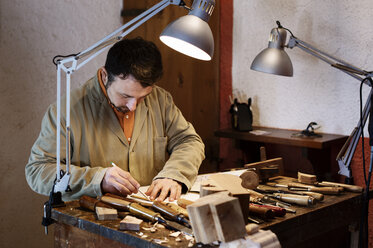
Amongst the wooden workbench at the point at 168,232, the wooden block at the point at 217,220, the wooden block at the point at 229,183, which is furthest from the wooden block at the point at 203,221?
the wooden block at the point at 229,183

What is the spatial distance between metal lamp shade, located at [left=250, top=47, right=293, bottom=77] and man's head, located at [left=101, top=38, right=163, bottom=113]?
2.95 feet

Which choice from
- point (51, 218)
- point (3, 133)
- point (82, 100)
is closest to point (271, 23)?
point (82, 100)

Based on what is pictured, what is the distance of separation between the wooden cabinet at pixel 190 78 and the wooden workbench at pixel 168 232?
76.1 inches

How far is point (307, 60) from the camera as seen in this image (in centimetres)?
361

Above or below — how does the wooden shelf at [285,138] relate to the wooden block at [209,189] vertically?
above

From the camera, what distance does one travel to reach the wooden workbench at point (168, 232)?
1.59 meters

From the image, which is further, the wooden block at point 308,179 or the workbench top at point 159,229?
the wooden block at point 308,179

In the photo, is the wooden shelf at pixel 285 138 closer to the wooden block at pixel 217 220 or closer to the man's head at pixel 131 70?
the man's head at pixel 131 70

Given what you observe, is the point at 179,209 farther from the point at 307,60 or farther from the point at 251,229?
the point at 307,60

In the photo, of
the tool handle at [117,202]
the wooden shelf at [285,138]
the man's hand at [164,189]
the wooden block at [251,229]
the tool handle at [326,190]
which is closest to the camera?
the wooden block at [251,229]

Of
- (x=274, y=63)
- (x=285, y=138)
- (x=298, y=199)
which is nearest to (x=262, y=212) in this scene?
(x=298, y=199)

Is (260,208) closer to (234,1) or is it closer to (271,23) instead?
(271,23)

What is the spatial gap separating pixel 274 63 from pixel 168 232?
164 cm

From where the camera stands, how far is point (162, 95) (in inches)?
109
